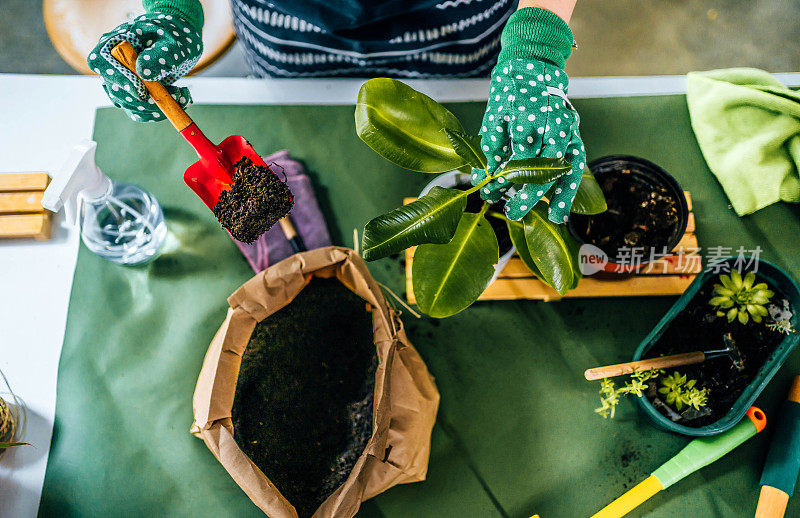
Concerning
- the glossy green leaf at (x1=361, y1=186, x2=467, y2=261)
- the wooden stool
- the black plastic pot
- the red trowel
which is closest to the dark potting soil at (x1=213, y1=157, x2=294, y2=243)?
the red trowel

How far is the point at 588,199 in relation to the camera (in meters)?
0.90

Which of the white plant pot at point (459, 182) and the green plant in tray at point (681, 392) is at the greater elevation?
the white plant pot at point (459, 182)

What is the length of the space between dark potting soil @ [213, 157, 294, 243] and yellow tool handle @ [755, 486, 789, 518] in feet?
3.48

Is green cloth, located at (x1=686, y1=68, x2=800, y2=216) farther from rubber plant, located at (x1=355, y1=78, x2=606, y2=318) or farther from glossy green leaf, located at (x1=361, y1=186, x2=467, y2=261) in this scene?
glossy green leaf, located at (x1=361, y1=186, x2=467, y2=261)

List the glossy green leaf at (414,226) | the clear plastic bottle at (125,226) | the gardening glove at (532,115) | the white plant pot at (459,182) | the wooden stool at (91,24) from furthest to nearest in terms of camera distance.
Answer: the wooden stool at (91,24)
the clear plastic bottle at (125,226)
the white plant pot at (459,182)
the gardening glove at (532,115)
the glossy green leaf at (414,226)

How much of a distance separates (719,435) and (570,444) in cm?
27

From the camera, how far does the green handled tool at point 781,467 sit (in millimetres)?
983

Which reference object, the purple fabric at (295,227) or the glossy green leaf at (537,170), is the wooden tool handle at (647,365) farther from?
the purple fabric at (295,227)

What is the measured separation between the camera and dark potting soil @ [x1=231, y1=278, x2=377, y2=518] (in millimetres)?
999

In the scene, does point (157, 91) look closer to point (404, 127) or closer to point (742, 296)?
point (404, 127)

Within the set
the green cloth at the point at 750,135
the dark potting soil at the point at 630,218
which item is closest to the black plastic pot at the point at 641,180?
the dark potting soil at the point at 630,218

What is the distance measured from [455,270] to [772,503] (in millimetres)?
770

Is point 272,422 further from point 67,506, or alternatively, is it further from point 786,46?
point 786,46

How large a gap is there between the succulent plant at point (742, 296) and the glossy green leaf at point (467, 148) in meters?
0.54
